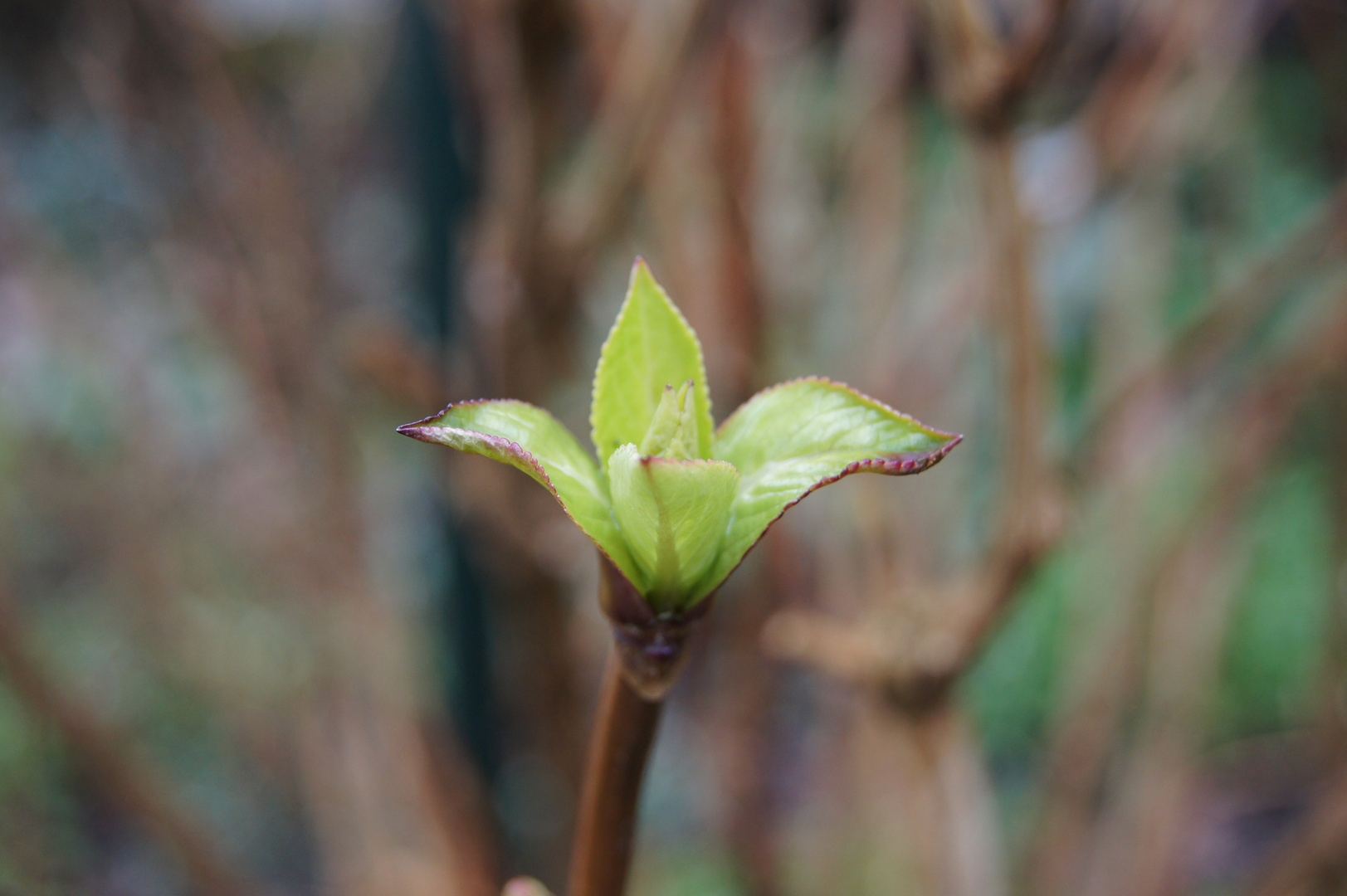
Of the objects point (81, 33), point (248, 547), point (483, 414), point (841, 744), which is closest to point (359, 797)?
point (841, 744)

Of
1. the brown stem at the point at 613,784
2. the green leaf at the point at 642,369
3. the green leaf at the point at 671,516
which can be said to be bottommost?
the brown stem at the point at 613,784

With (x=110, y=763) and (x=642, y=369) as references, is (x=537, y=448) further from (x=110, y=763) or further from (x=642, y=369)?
(x=110, y=763)

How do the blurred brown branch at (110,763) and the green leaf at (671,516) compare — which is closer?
the green leaf at (671,516)

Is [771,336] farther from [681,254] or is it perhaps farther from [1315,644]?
[1315,644]

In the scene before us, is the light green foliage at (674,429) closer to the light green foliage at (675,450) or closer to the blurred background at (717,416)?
the light green foliage at (675,450)

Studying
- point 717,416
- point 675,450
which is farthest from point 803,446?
point 717,416

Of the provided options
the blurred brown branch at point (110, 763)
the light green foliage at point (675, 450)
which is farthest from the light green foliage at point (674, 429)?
the blurred brown branch at point (110, 763)
